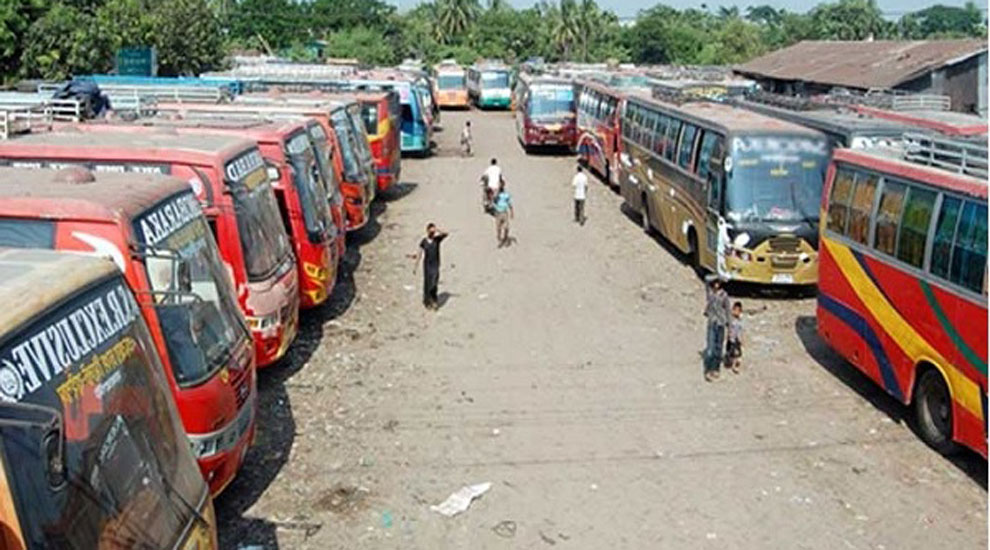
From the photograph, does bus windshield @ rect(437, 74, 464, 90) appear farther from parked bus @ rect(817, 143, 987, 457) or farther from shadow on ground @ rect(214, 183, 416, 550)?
parked bus @ rect(817, 143, 987, 457)

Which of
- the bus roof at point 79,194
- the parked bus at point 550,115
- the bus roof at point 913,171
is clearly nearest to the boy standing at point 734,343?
the bus roof at point 913,171

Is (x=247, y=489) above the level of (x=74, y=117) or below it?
below

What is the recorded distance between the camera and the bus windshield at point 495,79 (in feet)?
177

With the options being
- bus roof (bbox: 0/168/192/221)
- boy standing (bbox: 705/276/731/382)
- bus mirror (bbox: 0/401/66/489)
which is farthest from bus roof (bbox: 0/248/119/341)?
boy standing (bbox: 705/276/731/382)

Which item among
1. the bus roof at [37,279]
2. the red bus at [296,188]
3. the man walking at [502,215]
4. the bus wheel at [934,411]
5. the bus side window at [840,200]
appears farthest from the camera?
the man walking at [502,215]

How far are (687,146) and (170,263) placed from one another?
40.8ft

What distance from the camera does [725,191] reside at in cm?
1562

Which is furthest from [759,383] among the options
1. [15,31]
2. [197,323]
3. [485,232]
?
Answer: [15,31]

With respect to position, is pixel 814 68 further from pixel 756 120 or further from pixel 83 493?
pixel 83 493

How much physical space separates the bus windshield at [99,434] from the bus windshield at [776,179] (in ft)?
38.8

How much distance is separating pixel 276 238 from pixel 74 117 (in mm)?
6666

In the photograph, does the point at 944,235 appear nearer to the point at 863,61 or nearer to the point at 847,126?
the point at 847,126

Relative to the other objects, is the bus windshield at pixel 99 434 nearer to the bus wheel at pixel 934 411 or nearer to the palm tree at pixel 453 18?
the bus wheel at pixel 934 411

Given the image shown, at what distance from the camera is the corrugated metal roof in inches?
1242
